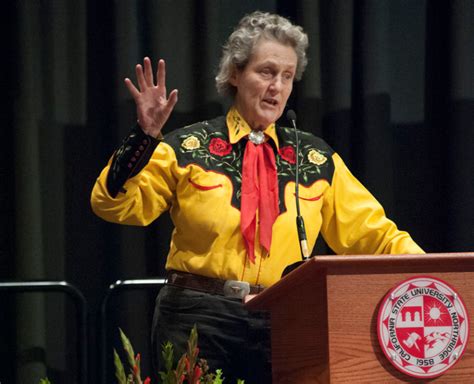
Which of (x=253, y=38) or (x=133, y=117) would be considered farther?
(x=133, y=117)

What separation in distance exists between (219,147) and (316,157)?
0.27 meters

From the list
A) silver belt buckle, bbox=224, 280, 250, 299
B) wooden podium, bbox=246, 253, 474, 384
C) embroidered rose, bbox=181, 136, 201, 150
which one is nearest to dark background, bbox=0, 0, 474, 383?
embroidered rose, bbox=181, 136, 201, 150

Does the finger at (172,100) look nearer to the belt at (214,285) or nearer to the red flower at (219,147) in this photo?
the red flower at (219,147)

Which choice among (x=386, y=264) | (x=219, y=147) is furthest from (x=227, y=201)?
(x=386, y=264)

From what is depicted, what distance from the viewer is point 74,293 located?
9.13 feet

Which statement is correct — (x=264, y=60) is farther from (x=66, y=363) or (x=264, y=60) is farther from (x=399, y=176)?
(x=66, y=363)

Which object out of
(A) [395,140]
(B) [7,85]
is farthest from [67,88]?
(A) [395,140]

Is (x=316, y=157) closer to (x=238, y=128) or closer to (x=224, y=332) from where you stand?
(x=238, y=128)

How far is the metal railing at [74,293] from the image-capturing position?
9.07 feet

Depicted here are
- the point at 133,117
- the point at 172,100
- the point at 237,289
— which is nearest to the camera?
the point at 172,100

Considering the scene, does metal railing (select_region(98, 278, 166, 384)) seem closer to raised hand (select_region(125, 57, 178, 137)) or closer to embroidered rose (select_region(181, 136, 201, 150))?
embroidered rose (select_region(181, 136, 201, 150))

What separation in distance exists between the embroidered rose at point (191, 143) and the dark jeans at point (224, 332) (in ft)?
1.21

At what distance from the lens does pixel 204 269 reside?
230cm

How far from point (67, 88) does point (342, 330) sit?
200cm
